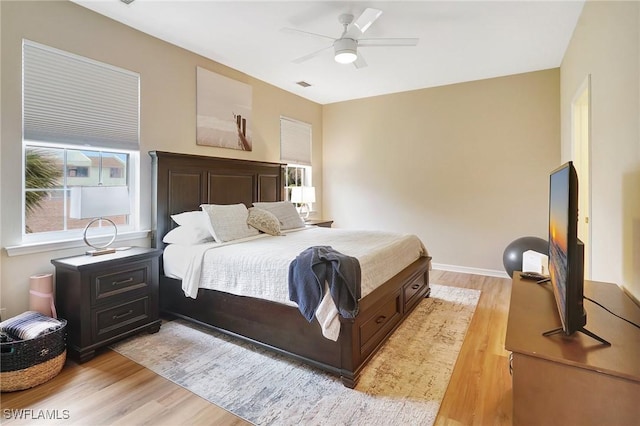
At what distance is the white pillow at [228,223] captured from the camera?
10.4 feet

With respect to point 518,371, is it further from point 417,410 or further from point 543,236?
point 543,236

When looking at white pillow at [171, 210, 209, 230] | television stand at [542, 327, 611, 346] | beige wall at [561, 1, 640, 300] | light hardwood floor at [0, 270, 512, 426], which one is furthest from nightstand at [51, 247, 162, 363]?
beige wall at [561, 1, 640, 300]

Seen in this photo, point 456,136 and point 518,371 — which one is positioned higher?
point 456,136

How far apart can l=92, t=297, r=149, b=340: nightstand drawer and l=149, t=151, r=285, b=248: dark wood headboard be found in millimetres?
738

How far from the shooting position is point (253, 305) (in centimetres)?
254

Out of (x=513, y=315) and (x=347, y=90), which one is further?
(x=347, y=90)

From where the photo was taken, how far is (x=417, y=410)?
1.88 meters

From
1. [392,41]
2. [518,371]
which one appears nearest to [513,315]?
[518,371]

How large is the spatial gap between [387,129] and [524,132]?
200cm

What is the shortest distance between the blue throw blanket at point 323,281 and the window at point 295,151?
3.32 metres

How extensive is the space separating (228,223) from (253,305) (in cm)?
108

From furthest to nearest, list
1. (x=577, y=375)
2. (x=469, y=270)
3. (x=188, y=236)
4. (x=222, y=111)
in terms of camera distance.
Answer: (x=469, y=270), (x=222, y=111), (x=188, y=236), (x=577, y=375)

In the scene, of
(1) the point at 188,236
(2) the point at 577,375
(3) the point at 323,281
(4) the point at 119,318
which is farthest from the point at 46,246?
(2) the point at 577,375

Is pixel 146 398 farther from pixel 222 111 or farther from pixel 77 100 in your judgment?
pixel 222 111
